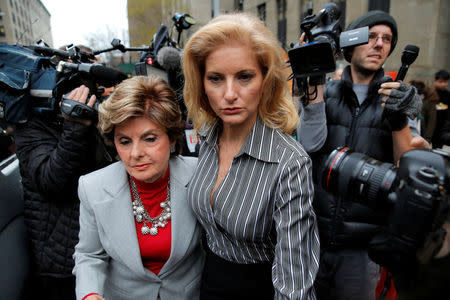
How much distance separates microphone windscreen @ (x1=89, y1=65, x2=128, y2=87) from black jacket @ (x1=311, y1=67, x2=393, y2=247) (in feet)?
4.34

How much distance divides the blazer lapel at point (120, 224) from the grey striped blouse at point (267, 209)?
1.08 ft

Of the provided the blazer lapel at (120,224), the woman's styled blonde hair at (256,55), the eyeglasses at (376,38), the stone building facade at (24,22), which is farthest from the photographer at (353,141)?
the stone building facade at (24,22)

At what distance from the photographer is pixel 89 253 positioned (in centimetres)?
145

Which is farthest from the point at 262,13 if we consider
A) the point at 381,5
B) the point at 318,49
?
the point at 381,5

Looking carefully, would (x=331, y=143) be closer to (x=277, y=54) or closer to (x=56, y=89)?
(x=277, y=54)

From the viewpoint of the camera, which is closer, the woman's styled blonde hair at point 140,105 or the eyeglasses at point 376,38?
the woman's styled blonde hair at point 140,105

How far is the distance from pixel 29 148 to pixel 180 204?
3.17 ft

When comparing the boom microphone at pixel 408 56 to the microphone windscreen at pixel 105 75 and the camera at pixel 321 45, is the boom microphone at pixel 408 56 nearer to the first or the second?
the camera at pixel 321 45

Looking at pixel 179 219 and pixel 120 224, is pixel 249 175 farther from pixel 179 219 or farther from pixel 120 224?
pixel 120 224

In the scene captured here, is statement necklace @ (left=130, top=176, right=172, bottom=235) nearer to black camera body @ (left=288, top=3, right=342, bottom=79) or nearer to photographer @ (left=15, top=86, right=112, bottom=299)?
photographer @ (left=15, top=86, right=112, bottom=299)

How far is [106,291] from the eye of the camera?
1.50 metres

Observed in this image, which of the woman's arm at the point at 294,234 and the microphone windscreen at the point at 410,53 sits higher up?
the microphone windscreen at the point at 410,53

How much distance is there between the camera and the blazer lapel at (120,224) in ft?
4.57

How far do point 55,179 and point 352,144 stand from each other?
1724 mm
